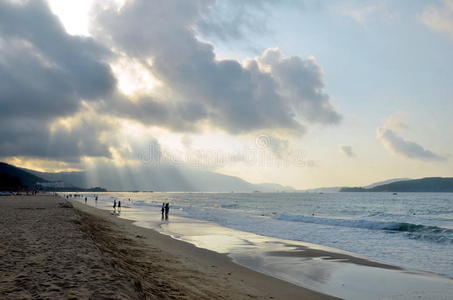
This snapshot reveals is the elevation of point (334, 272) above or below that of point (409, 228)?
above

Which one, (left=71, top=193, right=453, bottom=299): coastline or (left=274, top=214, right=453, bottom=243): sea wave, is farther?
(left=274, top=214, right=453, bottom=243): sea wave

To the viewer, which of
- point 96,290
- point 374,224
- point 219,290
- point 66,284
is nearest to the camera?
point 96,290

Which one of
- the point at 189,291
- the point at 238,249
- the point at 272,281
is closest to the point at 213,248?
the point at 238,249

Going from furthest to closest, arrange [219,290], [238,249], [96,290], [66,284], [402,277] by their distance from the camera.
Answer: [238,249], [402,277], [219,290], [66,284], [96,290]

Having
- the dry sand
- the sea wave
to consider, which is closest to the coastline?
the dry sand

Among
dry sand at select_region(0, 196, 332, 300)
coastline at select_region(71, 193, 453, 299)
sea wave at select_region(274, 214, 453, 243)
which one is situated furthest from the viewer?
sea wave at select_region(274, 214, 453, 243)

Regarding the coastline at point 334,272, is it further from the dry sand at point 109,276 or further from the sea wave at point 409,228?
the sea wave at point 409,228

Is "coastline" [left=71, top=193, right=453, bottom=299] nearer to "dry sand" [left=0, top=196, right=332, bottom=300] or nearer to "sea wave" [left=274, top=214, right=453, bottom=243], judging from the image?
"dry sand" [left=0, top=196, right=332, bottom=300]

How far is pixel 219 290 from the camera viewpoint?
8.88 meters

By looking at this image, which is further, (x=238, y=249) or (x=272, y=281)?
(x=238, y=249)

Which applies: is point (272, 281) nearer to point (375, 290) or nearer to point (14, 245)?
point (375, 290)

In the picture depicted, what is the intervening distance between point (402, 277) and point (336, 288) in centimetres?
350

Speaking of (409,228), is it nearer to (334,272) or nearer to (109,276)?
(334,272)

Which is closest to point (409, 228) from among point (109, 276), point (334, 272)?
point (334, 272)
